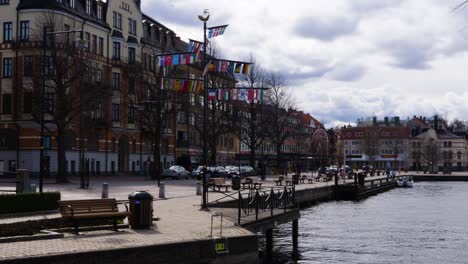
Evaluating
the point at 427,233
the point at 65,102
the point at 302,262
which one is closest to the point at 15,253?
the point at 302,262

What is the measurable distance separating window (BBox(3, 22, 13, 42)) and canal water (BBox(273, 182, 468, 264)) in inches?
1439

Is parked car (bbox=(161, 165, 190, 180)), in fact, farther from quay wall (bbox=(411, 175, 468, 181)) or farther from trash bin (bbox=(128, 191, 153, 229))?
quay wall (bbox=(411, 175, 468, 181))

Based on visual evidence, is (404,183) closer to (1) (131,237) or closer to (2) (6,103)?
(2) (6,103)

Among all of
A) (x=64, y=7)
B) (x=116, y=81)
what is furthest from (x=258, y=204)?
(x=116, y=81)

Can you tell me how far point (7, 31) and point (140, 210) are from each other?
50.9 meters

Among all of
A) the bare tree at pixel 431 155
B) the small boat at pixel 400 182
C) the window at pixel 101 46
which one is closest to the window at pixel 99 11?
the window at pixel 101 46

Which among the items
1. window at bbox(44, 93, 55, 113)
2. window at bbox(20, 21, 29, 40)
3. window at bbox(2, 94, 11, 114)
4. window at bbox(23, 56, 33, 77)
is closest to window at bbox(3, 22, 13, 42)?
window at bbox(20, 21, 29, 40)

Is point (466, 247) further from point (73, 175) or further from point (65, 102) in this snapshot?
point (73, 175)

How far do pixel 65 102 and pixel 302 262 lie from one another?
3115 centimetres

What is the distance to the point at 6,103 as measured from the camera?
6400 cm

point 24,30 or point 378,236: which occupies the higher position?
point 24,30

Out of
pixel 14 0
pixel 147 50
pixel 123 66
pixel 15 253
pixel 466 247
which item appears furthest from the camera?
pixel 147 50

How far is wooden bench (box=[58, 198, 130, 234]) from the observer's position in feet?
61.5

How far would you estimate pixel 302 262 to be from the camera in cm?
2520
